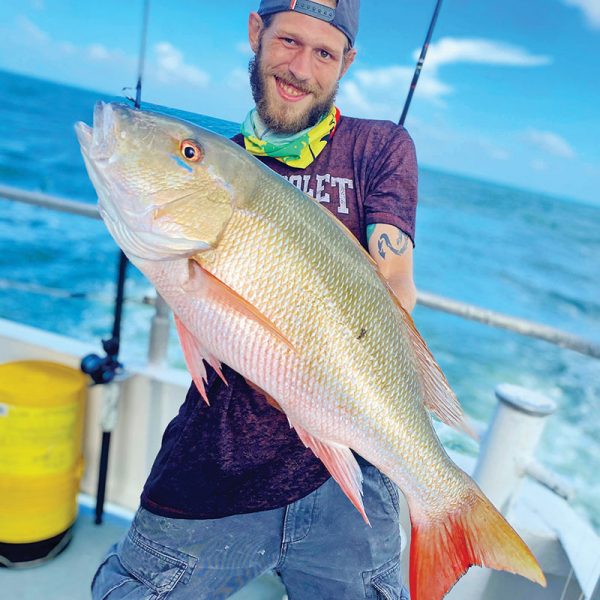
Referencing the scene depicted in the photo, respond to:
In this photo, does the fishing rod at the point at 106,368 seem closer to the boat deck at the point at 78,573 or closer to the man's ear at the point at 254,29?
the boat deck at the point at 78,573

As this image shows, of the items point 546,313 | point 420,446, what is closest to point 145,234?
point 420,446

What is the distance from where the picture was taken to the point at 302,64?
5.25 ft

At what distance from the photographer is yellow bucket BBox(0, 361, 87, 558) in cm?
201

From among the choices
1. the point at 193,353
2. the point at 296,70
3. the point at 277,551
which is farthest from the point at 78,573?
the point at 296,70

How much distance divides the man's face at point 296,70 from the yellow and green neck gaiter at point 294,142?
3 cm

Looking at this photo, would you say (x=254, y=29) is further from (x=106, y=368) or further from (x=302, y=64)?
(x=106, y=368)

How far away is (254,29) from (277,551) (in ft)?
5.33

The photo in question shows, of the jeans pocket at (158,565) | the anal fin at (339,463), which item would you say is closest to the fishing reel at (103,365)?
the jeans pocket at (158,565)

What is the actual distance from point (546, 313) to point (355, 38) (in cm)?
1899

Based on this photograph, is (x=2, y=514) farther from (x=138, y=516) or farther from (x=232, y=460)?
(x=232, y=460)

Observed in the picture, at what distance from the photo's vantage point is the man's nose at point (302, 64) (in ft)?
5.25

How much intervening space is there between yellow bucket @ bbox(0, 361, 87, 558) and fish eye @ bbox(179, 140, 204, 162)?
4.21ft

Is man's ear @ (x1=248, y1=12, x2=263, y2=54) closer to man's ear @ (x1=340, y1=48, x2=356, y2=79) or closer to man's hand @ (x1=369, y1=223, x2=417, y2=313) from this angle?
man's ear @ (x1=340, y1=48, x2=356, y2=79)

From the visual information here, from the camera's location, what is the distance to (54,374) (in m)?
2.22
